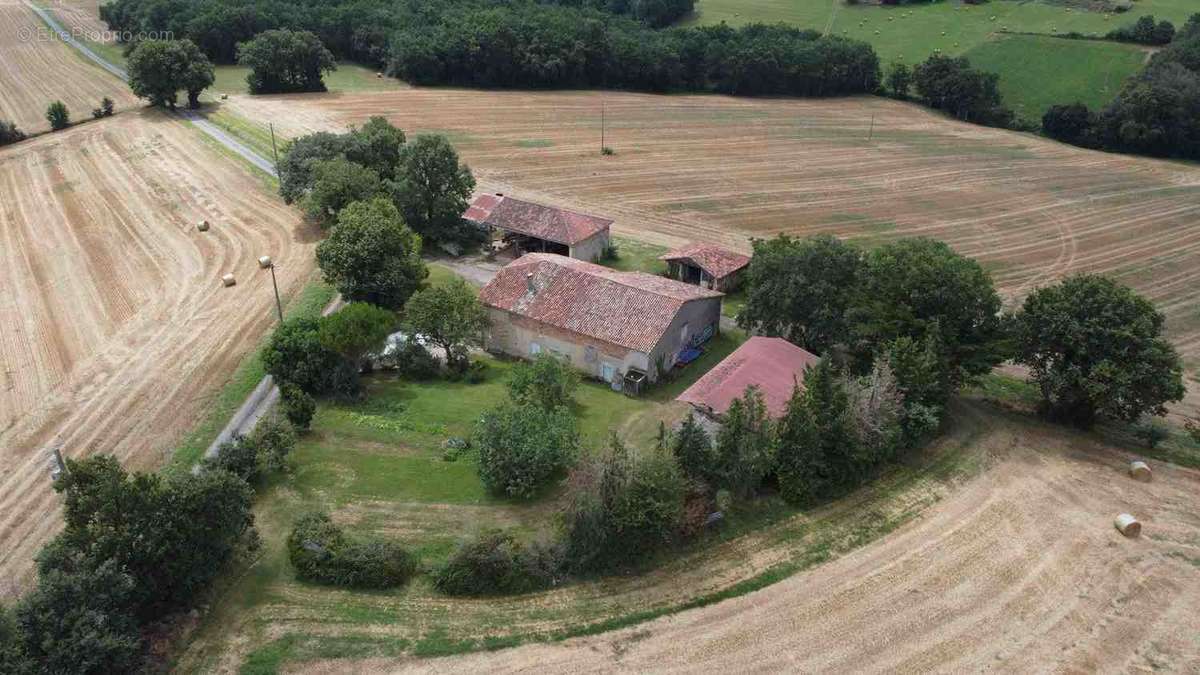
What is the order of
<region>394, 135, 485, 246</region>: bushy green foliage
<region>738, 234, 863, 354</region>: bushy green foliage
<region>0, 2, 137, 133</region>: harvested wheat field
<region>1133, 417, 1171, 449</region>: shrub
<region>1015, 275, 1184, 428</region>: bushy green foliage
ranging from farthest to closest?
<region>0, 2, 137, 133</region>: harvested wheat field → <region>394, 135, 485, 246</region>: bushy green foliage → <region>738, 234, 863, 354</region>: bushy green foliage → <region>1133, 417, 1171, 449</region>: shrub → <region>1015, 275, 1184, 428</region>: bushy green foliage

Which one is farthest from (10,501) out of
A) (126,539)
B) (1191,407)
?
(1191,407)

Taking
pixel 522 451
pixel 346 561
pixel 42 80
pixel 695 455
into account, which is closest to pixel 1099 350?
pixel 695 455

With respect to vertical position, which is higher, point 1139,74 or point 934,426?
point 1139,74

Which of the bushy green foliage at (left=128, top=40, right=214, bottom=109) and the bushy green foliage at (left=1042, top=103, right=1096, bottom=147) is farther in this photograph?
the bushy green foliage at (left=1042, top=103, right=1096, bottom=147)

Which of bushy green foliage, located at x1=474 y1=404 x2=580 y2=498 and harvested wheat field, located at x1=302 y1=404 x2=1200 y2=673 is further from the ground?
bushy green foliage, located at x1=474 y1=404 x2=580 y2=498

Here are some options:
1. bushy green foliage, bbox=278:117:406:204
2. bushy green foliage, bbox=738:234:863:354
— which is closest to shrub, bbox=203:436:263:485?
bushy green foliage, bbox=738:234:863:354

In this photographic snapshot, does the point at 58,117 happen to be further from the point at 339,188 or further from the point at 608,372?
the point at 608,372

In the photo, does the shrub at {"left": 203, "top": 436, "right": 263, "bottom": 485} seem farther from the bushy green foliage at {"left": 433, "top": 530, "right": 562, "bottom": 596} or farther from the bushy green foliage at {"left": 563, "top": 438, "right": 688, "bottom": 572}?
the bushy green foliage at {"left": 563, "top": 438, "right": 688, "bottom": 572}

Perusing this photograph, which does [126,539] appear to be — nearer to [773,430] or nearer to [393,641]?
[393,641]
